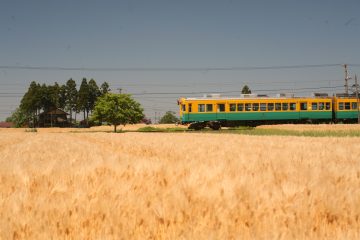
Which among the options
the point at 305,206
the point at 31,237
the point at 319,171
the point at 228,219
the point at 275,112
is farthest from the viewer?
the point at 275,112

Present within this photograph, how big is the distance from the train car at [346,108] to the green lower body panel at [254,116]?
1.32 m

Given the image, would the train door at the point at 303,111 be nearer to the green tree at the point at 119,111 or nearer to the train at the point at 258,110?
the train at the point at 258,110

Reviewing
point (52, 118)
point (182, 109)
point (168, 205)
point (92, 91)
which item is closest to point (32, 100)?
point (52, 118)

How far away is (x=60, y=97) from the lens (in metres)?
108

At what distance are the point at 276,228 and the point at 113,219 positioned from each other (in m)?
1.14

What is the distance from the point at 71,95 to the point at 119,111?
185ft

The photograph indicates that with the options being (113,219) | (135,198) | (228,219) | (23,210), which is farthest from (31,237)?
(228,219)

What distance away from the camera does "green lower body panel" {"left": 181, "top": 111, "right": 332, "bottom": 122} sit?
3688cm

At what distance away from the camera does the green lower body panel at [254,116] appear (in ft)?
121

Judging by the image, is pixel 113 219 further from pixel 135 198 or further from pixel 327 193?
pixel 327 193

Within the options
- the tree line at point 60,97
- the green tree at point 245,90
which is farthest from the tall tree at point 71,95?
the green tree at point 245,90

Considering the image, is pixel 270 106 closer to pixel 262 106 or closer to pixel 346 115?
pixel 262 106

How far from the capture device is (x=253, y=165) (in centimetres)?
434

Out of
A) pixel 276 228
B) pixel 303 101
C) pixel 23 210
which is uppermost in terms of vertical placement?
pixel 303 101
